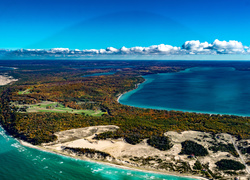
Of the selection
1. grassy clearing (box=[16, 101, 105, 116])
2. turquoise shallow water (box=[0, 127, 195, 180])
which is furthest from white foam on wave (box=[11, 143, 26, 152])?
grassy clearing (box=[16, 101, 105, 116])

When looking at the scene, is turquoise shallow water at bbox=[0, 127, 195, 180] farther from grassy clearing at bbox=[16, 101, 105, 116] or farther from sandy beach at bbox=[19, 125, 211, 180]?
grassy clearing at bbox=[16, 101, 105, 116]

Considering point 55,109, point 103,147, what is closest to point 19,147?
point 103,147

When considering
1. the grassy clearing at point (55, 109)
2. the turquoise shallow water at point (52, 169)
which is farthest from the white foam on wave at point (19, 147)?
the grassy clearing at point (55, 109)

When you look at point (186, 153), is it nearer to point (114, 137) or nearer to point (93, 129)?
point (114, 137)

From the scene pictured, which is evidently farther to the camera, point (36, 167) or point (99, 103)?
point (99, 103)

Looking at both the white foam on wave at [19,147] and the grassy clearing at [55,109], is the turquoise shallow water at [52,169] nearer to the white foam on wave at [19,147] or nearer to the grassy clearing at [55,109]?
the white foam on wave at [19,147]

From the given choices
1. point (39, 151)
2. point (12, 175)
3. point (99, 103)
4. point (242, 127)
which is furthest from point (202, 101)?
point (12, 175)

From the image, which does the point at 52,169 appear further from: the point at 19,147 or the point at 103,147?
the point at 19,147

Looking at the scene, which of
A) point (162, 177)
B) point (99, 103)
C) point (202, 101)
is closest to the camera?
point (162, 177)

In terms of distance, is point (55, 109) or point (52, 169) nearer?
point (52, 169)
